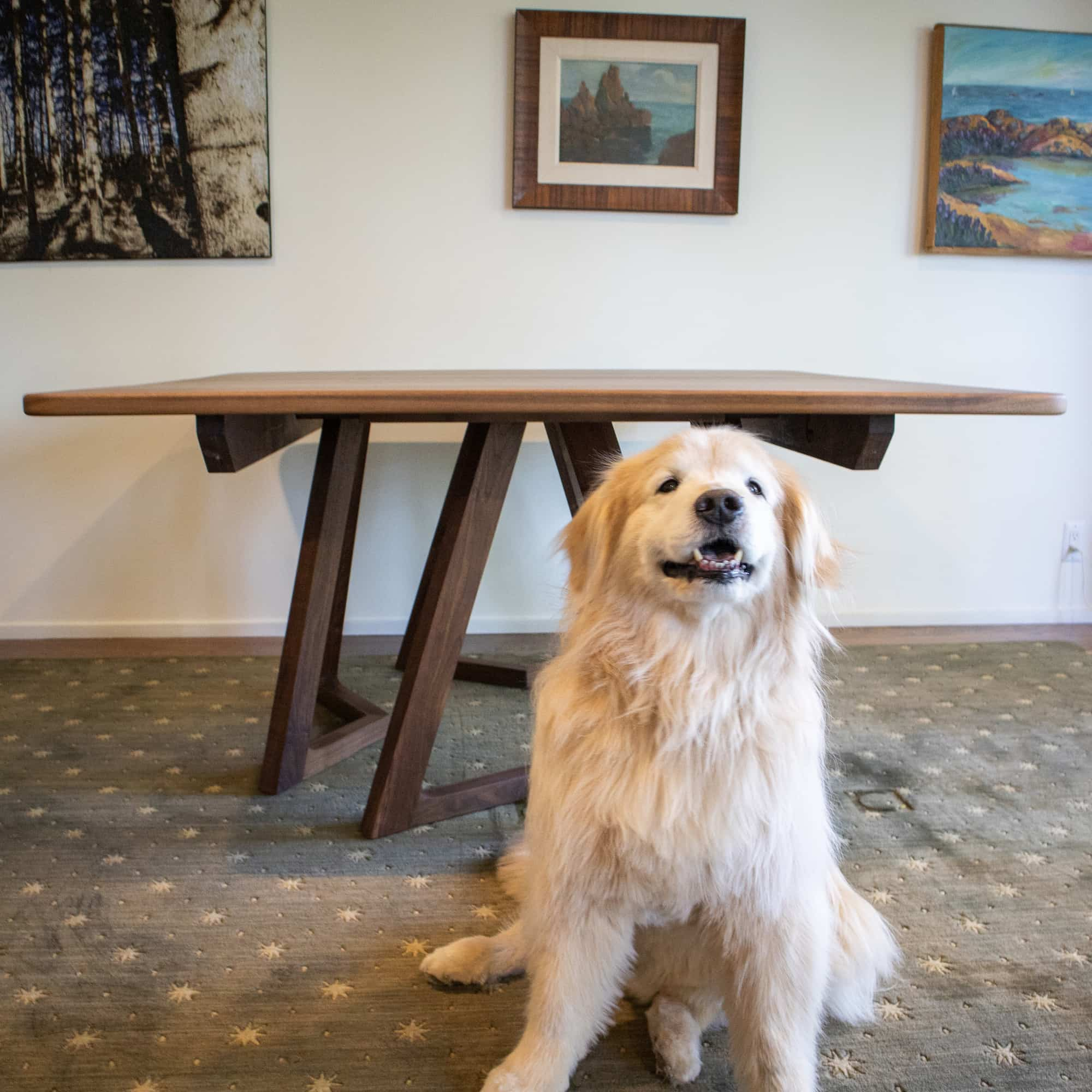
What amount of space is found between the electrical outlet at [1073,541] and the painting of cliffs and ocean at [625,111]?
170cm

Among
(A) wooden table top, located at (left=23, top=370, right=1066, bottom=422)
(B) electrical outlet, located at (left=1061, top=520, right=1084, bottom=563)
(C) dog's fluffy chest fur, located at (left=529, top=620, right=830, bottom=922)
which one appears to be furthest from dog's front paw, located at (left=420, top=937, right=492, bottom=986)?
(B) electrical outlet, located at (left=1061, top=520, right=1084, bottom=563)

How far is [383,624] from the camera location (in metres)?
2.95

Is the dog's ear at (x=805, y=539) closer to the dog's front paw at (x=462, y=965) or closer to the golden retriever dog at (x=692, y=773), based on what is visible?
the golden retriever dog at (x=692, y=773)

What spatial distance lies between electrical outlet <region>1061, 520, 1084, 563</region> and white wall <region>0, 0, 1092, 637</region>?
26 cm

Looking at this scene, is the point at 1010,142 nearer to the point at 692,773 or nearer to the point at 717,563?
the point at 717,563

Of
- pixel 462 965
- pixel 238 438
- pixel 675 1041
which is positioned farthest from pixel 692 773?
pixel 238 438

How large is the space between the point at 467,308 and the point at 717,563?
1.99 m

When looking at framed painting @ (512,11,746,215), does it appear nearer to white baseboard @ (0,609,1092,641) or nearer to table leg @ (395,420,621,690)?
table leg @ (395,420,621,690)

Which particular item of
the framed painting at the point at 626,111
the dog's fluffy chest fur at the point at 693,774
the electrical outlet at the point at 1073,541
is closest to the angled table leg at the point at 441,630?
the dog's fluffy chest fur at the point at 693,774

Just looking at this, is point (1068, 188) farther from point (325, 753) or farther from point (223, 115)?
point (325, 753)

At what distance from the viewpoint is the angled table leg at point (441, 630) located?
5.33ft

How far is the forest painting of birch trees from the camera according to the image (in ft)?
8.41

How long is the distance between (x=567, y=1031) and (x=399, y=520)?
2.01 metres

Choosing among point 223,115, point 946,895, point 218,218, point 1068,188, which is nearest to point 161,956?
point 946,895
